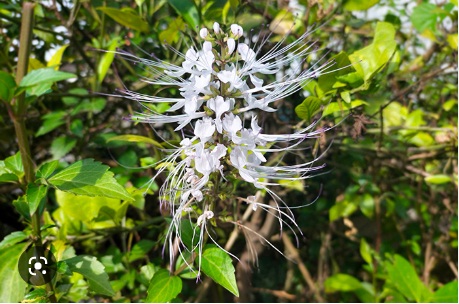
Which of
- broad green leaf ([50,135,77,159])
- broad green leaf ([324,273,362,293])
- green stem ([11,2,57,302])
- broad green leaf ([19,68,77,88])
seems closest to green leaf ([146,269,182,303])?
green stem ([11,2,57,302])

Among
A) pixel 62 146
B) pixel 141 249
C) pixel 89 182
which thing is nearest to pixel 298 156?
pixel 141 249

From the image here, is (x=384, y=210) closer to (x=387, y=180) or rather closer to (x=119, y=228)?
(x=387, y=180)

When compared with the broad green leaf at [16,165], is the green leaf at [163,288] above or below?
below

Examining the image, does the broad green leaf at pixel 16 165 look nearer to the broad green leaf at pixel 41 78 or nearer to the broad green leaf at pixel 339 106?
the broad green leaf at pixel 41 78

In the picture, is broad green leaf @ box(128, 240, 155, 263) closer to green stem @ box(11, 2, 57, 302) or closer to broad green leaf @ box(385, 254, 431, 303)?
green stem @ box(11, 2, 57, 302)

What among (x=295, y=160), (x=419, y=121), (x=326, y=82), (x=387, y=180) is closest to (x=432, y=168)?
(x=387, y=180)

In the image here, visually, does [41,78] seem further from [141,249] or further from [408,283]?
[408,283]

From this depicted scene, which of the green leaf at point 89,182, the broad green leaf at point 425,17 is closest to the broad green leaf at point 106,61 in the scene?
the green leaf at point 89,182
